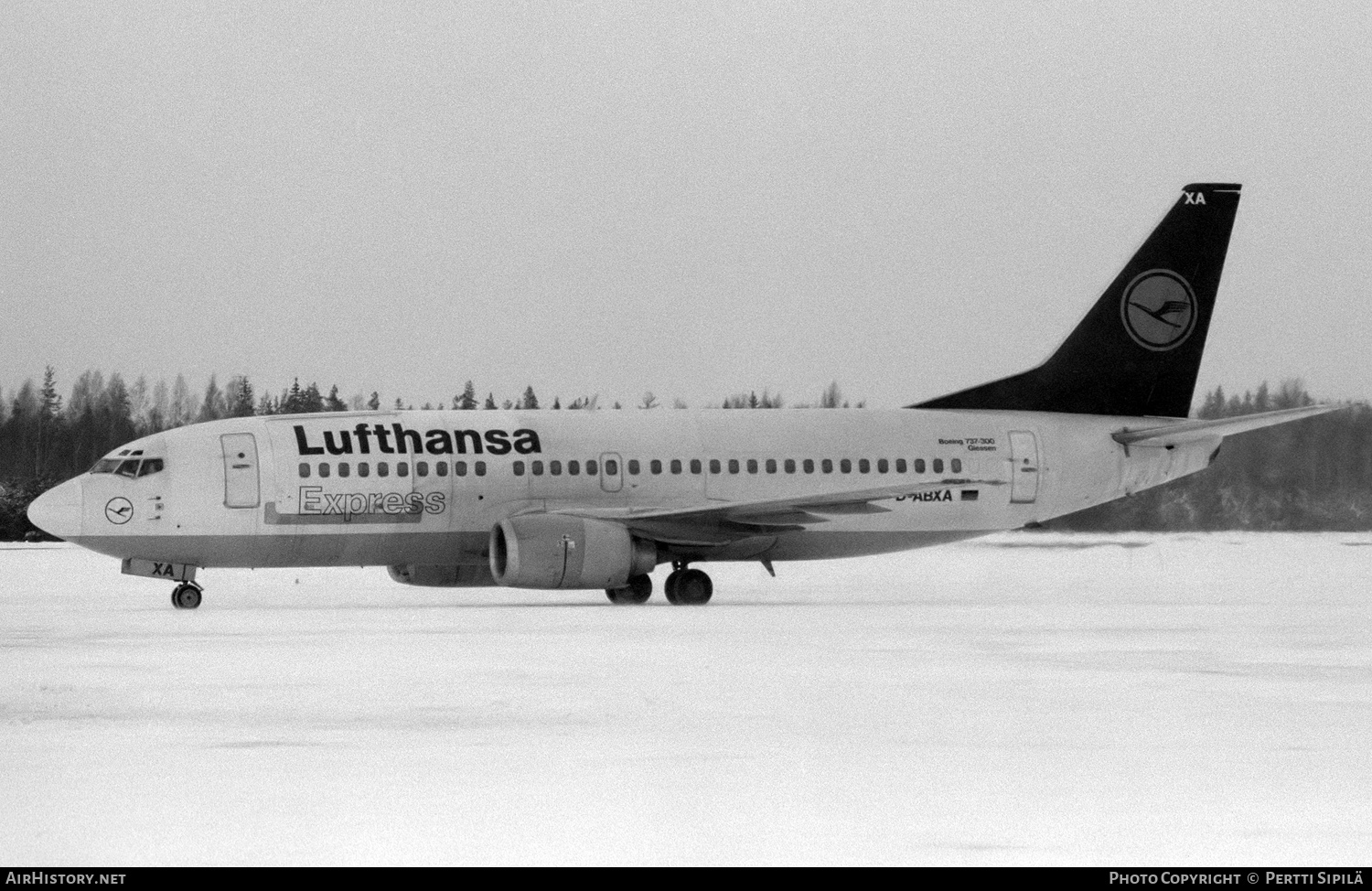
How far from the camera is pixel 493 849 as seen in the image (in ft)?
27.3

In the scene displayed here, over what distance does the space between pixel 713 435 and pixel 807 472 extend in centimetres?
149

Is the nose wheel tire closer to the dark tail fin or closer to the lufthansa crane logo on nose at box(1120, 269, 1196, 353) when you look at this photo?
the dark tail fin

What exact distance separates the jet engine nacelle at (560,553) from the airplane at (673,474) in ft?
A: 0.09

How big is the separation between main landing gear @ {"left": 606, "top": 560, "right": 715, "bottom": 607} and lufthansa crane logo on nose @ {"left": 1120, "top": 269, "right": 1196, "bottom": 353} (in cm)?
913

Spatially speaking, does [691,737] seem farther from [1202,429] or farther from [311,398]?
[311,398]

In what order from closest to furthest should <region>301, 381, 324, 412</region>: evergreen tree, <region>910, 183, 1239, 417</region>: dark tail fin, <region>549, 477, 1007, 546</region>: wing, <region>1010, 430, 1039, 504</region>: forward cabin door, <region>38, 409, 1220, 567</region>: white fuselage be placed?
<region>38, 409, 1220, 567</region>: white fuselage < <region>549, 477, 1007, 546</region>: wing < <region>1010, 430, 1039, 504</region>: forward cabin door < <region>910, 183, 1239, 417</region>: dark tail fin < <region>301, 381, 324, 412</region>: evergreen tree

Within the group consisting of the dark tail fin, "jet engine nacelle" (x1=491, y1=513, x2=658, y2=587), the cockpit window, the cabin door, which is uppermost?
the dark tail fin

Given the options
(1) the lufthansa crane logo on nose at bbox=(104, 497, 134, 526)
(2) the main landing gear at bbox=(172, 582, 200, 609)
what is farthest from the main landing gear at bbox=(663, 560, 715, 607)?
(1) the lufthansa crane logo on nose at bbox=(104, 497, 134, 526)

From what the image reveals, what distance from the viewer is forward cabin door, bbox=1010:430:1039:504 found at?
30.6m

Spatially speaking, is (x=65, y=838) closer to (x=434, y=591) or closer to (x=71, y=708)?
(x=71, y=708)

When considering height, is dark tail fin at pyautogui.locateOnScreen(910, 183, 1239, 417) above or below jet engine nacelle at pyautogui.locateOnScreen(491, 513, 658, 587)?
above

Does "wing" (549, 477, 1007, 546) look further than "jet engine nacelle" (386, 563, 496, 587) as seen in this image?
No

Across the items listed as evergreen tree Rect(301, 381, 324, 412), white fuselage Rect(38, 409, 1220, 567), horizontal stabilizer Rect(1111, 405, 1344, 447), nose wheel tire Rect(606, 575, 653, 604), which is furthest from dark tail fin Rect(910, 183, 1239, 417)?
evergreen tree Rect(301, 381, 324, 412)

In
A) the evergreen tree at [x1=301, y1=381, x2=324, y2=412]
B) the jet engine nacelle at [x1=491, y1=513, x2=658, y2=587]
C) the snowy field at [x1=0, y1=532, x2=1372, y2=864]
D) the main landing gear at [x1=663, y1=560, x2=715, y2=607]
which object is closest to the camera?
the snowy field at [x1=0, y1=532, x2=1372, y2=864]
